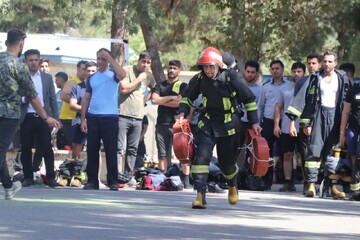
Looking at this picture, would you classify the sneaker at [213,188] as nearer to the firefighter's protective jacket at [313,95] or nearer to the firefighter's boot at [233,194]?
the firefighter's protective jacket at [313,95]

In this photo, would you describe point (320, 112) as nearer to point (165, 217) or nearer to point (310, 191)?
point (310, 191)

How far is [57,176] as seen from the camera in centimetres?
1852

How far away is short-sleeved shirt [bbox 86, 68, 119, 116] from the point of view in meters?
16.9

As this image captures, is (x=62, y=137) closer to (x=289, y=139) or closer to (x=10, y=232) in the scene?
(x=289, y=139)

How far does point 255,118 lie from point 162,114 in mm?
5242

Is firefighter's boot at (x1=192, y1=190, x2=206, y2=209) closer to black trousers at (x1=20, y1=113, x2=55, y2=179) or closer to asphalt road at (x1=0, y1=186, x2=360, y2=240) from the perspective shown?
asphalt road at (x1=0, y1=186, x2=360, y2=240)

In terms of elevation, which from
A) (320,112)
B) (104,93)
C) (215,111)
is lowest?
(320,112)

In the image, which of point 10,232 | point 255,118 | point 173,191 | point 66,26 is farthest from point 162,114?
point 66,26

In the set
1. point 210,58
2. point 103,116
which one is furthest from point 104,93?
point 210,58

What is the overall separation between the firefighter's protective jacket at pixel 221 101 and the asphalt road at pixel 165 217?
101cm

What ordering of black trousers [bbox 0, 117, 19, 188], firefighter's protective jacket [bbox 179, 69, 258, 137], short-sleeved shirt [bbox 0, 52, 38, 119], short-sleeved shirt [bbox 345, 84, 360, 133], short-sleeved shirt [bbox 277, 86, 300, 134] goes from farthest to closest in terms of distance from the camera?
short-sleeved shirt [bbox 277, 86, 300, 134]
short-sleeved shirt [bbox 345, 84, 360, 133]
short-sleeved shirt [bbox 0, 52, 38, 119]
black trousers [bbox 0, 117, 19, 188]
firefighter's protective jacket [bbox 179, 69, 258, 137]

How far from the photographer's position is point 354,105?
53.4 ft

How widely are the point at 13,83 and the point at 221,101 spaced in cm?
259

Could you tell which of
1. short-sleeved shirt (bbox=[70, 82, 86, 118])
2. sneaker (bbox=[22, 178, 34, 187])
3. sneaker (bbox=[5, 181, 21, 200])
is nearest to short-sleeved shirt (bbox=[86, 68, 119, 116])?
sneaker (bbox=[22, 178, 34, 187])
